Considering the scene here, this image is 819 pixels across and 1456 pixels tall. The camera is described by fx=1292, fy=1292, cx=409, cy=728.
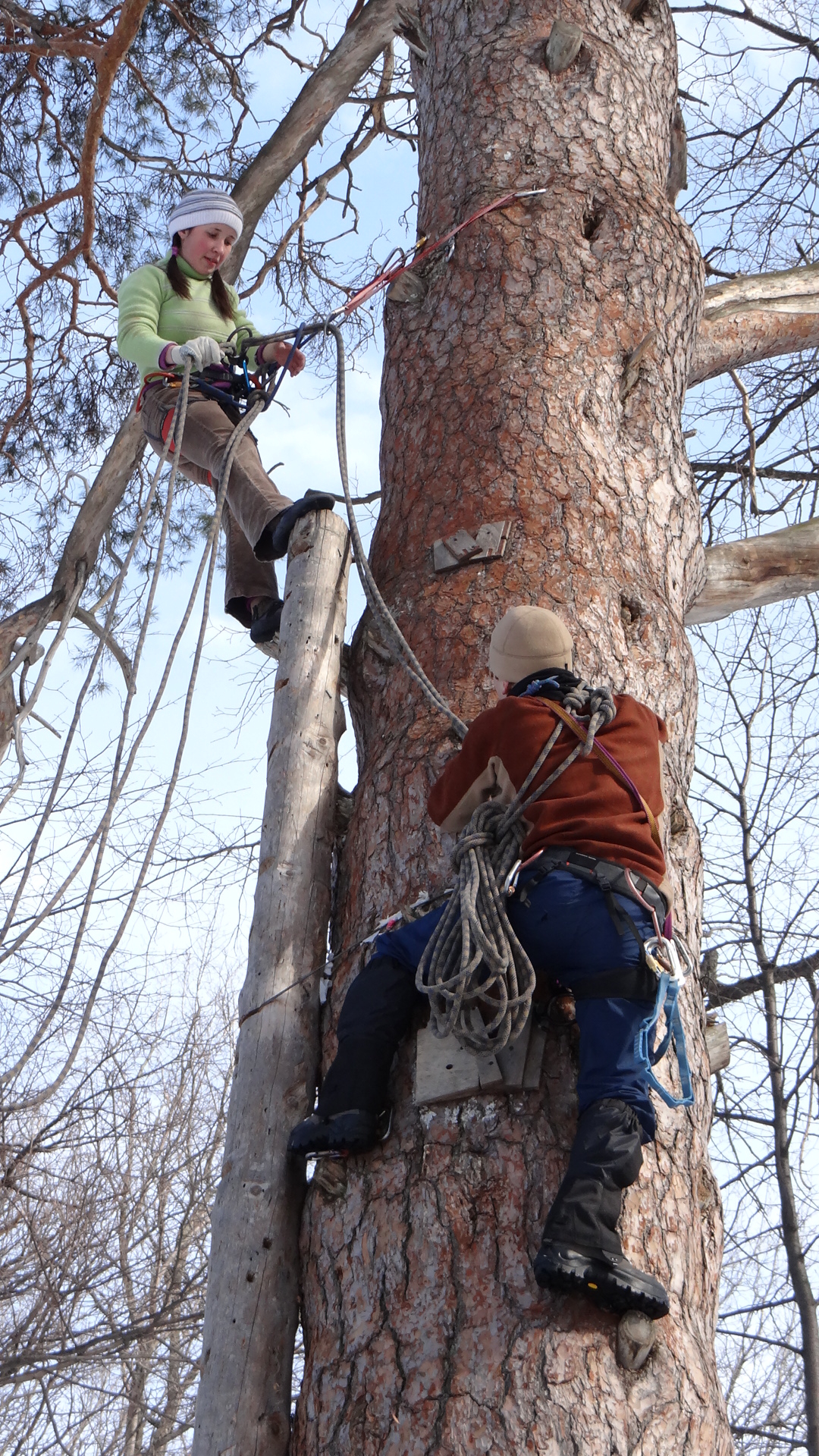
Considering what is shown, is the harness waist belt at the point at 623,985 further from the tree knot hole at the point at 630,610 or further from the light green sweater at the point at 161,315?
the light green sweater at the point at 161,315

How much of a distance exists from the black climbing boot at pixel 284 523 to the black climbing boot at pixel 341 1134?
1.52 meters

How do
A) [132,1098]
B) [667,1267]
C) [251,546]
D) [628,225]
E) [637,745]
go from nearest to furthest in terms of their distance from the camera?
[667,1267], [637,745], [628,225], [251,546], [132,1098]

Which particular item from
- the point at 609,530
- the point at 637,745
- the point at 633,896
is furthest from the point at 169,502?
the point at 633,896

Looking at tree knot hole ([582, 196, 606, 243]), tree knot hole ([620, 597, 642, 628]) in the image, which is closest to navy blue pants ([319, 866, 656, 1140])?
tree knot hole ([620, 597, 642, 628])

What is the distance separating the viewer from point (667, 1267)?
200cm

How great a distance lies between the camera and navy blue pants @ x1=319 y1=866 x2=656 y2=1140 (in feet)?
6.60

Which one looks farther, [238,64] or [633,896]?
[238,64]

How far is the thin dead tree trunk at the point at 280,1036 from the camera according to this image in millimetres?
2082

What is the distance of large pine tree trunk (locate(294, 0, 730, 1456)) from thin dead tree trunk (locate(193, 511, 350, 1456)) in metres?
0.06

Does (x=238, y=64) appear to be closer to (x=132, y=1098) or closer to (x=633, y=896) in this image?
(x=132, y=1098)

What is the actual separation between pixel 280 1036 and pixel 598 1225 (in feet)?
2.48

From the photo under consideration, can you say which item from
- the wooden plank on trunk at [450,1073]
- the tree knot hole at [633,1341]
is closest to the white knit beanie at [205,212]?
the wooden plank on trunk at [450,1073]

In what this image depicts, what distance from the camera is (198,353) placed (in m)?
3.62

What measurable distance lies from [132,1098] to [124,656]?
1785 millimetres
